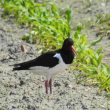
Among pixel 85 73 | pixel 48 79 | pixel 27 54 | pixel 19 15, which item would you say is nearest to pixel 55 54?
pixel 48 79

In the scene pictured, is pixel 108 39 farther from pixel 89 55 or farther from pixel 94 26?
pixel 89 55

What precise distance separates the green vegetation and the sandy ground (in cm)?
27

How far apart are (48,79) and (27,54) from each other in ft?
5.51

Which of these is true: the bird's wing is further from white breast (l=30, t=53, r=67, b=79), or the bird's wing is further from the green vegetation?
the green vegetation

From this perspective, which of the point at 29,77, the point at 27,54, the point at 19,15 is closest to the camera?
the point at 29,77

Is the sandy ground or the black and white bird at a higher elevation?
the black and white bird

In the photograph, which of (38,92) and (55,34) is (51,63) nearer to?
(38,92)

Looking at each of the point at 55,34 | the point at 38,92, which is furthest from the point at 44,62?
the point at 55,34

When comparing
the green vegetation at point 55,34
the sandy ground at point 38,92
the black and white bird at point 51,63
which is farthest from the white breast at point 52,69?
the green vegetation at point 55,34

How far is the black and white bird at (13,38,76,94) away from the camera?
7.71 metres

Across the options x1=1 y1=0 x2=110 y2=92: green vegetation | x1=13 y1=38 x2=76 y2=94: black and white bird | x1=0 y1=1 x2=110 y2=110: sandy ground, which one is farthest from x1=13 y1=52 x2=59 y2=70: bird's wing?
x1=1 y1=0 x2=110 y2=92: green vegetation

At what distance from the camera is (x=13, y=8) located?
11852mm

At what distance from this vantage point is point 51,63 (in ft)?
25.2

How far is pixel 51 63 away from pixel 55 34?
2.40m
